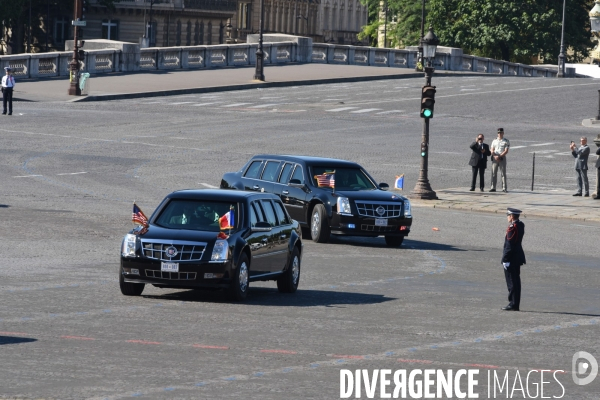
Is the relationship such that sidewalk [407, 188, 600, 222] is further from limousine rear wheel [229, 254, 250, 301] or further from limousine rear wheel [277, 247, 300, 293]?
limousine rear wheel [229, 254, 250, 301]

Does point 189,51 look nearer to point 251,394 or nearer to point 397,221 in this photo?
point 397,221

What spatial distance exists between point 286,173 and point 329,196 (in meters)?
1.34

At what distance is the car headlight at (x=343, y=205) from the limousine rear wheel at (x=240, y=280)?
7.82 metres

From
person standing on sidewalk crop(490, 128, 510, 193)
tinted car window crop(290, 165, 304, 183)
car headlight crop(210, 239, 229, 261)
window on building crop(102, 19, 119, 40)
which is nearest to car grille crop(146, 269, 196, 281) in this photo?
car headlight crop(210, 239, 229, 261)

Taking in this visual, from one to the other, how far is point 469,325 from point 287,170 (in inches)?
449

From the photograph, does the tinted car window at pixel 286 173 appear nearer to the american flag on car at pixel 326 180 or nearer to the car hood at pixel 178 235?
the american flag on car at pixel 326 180

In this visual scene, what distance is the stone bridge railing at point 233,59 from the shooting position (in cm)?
6750

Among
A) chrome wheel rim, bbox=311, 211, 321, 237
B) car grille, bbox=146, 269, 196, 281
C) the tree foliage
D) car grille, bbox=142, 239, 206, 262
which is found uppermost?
the tree foliage

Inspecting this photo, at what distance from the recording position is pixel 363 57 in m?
88.8

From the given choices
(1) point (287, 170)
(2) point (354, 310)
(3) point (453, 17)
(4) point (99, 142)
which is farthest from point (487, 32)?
(2) point (354, 310)

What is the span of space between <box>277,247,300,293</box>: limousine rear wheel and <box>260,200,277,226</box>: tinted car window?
525 mm

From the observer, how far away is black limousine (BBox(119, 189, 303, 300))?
16453mm

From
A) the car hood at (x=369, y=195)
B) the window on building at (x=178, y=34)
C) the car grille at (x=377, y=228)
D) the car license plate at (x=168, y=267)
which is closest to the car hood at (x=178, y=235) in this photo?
the car license plate at (x=168, y=267)

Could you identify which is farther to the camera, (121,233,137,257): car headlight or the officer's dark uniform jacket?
the officer's dark uniform jacket
